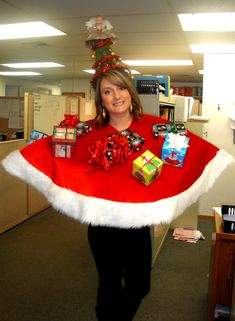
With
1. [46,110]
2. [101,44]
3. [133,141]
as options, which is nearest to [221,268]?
[133,141]

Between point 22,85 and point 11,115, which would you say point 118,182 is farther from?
point 22,85

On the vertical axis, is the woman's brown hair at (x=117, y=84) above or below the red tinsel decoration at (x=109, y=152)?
above

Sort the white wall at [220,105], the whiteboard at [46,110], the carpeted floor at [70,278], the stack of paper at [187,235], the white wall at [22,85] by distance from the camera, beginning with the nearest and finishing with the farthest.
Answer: the carpeted floor at [70,278] < the stack of paper at [187,235] < the white wall at [220,105] < the whiteboard at [46,110] < the white wall at [22,85]

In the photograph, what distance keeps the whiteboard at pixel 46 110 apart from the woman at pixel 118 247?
2282 mm

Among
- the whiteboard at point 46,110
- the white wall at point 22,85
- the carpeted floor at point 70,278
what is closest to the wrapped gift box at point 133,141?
the carpeted floor at point 70,278

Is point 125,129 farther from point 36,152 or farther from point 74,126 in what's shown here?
point 36,152

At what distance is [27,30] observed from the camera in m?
4.00

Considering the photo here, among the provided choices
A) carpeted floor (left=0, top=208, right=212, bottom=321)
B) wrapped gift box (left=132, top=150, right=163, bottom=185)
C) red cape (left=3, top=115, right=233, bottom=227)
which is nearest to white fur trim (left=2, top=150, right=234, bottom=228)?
red cape (left=3, top=115, right=233, bottom=227)

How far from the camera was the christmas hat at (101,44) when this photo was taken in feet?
5.26

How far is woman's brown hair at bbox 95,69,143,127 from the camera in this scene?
1.54 metres

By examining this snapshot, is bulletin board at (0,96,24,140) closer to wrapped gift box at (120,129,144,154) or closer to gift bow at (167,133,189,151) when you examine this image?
wrapped gift box at (120,129,144,154)

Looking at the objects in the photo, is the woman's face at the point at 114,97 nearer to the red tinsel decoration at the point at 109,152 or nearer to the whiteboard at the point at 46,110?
the red tinsel decoration at the point at 109,152

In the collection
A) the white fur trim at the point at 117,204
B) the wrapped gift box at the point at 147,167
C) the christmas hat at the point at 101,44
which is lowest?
the white fur trim at the point at 117,204

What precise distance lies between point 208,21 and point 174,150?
2.43 m
